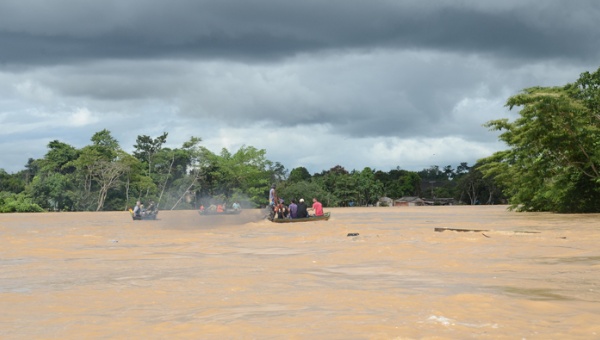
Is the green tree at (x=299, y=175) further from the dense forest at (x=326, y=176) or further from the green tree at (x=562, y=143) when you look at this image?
the green tree at (x=562, y=143)

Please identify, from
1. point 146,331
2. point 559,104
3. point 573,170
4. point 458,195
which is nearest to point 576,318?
point 146,331

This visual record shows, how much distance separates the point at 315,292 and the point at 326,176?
8510cm

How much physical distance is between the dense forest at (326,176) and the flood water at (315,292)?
18.2 metres

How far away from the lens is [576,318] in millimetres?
6684

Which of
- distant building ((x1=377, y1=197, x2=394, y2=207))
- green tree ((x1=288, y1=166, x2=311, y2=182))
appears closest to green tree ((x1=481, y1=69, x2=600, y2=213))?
green tree ((x1=288, y1=166, x2=311, y2=182))

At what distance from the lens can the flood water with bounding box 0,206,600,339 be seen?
651cm

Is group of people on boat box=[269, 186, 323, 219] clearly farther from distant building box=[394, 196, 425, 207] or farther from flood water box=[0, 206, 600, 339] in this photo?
distant building box=[394, 196, 425, 207]

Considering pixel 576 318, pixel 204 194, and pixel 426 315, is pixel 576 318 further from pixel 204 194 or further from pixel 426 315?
pixel 204 194

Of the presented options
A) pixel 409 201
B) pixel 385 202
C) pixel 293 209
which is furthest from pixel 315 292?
pixel 409 201

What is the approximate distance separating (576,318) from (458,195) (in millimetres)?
96698

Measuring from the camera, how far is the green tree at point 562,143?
102 ft

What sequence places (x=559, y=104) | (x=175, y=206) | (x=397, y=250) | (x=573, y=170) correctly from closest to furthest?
(x=397, y=250) → (x=559, y=104) → (x=573, y=170) → (x=175, y=206)

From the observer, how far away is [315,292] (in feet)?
28.8

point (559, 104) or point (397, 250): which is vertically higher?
point (559, 104)
